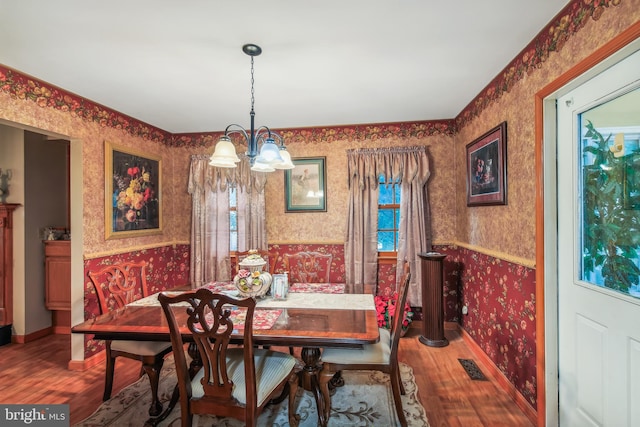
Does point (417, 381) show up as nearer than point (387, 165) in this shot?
Yes

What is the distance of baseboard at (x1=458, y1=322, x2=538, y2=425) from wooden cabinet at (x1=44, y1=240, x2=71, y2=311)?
433cm

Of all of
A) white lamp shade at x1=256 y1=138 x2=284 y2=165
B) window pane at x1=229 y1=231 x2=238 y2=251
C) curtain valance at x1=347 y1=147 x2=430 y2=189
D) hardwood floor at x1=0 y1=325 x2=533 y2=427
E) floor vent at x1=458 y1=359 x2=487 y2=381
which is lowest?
hardwood floor at x1=0 y1=325 x2=533 y2=427

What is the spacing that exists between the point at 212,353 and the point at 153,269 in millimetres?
2573

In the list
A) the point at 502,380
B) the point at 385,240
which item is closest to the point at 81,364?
the point at 385,240

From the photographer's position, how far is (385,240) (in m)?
3.73

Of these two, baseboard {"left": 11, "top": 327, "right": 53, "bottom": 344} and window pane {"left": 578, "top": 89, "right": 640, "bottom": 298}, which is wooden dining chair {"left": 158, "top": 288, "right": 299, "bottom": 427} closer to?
window pane {"left": 578, "top": 89, "right": 640, "bottom": 298}

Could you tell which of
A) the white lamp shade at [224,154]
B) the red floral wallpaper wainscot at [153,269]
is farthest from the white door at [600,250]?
the red floral wallpaper wainscot at [153,269]

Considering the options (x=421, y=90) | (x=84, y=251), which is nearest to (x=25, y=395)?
(x=84, y=251)

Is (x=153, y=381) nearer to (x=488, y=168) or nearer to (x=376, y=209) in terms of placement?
(x=376, y=209)

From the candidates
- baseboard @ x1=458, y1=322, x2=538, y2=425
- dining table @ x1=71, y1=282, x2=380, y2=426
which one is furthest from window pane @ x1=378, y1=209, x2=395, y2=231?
dining table @ x1=71, y1=282, x2=380, y2=426

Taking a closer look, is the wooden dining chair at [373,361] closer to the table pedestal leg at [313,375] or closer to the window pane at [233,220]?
the table pedestal leg at [313,375]

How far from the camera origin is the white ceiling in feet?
5.29

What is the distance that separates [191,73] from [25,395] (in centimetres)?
271

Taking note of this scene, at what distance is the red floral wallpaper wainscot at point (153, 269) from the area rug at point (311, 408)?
83cm
